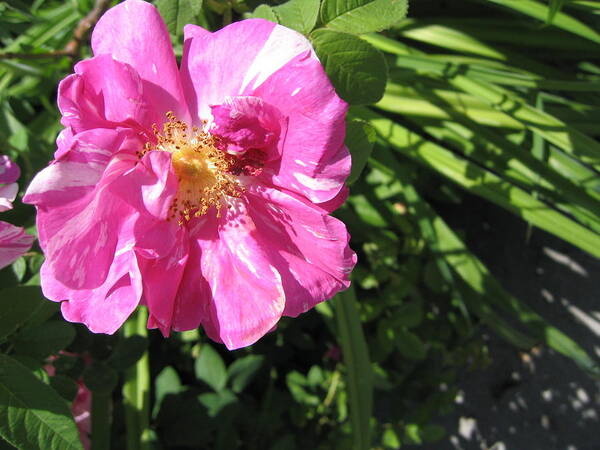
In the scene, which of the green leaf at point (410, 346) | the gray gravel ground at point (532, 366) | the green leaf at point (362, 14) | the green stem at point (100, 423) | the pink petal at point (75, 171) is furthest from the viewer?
the gray gravel ground at point (532, 366)

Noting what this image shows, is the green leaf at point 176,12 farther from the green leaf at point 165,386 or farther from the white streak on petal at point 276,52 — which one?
the green leaf at point 165,386

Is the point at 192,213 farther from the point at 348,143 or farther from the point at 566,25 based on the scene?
the point at 566,25

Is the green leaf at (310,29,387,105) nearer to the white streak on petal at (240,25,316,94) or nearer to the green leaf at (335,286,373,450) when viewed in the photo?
the white streak on petal at (240,25,316,94)

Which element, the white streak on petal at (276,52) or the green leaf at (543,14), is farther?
the green leaf at (543,14)

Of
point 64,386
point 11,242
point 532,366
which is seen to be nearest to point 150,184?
point 11,242

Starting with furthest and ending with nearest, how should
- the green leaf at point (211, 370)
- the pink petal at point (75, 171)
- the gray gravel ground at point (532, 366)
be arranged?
1. the gray gravel ground at point (532, 366)
2. the green leaf at point (211, 370)
3. the pink petal at point (75, 171)

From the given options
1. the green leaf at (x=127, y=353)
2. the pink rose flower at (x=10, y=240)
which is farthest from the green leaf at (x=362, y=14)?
the green leaf at (x=127, y=353)

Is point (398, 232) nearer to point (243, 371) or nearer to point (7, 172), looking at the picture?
point (243, 371)
